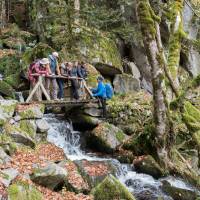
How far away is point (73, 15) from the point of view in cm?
2216

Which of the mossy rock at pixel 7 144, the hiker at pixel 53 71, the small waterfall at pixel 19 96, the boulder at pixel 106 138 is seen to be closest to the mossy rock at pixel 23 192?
the mossy rock at pixel 7 144

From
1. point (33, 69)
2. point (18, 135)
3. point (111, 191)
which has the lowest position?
point (111, 191)

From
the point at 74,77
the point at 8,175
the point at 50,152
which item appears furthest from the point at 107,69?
the point at 8,175

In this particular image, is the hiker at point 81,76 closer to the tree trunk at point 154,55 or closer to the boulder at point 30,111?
the boulder at point 30,111

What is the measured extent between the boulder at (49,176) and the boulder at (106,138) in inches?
218

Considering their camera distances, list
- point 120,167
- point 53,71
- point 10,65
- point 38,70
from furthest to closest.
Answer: point 10,65 < point 53,71 < point 38,70 < point 120,167

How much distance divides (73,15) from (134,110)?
6.69 meters

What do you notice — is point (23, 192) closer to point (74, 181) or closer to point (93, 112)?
point (74, 181)

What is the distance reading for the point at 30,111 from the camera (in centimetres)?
1545

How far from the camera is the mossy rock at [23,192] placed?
9227mm

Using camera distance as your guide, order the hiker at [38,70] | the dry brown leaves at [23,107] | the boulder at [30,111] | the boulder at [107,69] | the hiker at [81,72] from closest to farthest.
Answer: the boulder at [30,111] < the dry brown leaves at [23,107] < the hiker at [38,70] < the hiker at [81,72] < the boulder at [107,69]

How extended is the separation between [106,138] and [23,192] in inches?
307

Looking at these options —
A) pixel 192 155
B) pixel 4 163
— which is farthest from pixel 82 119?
pixel 4 163

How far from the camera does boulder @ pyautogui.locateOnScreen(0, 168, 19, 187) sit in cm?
961
